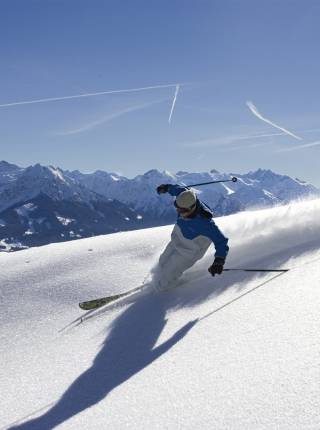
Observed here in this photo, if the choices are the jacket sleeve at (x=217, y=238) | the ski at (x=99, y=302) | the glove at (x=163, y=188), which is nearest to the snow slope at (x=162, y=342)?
the ski at (x=99, y=302)

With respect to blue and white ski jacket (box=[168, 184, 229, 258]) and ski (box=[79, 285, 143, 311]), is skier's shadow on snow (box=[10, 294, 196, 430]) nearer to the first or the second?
ski (box=[79, 285, 143, 311])

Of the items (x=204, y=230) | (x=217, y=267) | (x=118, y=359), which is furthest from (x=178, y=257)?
(x=118, y=359)

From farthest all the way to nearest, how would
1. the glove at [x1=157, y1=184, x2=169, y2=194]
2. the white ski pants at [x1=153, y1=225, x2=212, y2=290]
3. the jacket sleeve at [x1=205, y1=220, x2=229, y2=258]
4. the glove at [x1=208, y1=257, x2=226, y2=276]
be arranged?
the glove at [x1=157, y1=184, x2=169, y2=194], the white ski pants at [x1=153, y1=225, x2=212, y2=290], the jacket sleeve at [x1=205, y1=220, x2=229, y2=258], the glove at [x1=208, y1=257, x2=226, y2=276]

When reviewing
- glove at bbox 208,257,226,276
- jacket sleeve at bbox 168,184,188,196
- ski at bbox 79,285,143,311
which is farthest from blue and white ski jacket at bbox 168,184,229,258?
ski at bbox 79,285,143,311

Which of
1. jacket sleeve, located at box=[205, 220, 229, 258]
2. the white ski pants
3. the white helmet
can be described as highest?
the white helmet

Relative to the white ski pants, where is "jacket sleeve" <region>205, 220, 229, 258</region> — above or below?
above

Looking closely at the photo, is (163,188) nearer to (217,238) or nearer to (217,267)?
(217,238)

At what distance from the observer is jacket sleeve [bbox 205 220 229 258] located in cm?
716

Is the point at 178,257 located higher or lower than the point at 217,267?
lower

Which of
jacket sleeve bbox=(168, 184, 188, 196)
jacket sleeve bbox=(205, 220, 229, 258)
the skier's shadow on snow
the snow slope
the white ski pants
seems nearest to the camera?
the snow slope

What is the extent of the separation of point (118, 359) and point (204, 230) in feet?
8.81

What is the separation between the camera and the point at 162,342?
5.56 m

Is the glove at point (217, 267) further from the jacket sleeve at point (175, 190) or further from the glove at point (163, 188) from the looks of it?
the glove at point (163, 188)

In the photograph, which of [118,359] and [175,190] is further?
[175,190]
